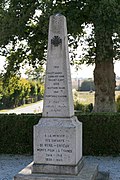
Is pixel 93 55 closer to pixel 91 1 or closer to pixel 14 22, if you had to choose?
pixel 91 1

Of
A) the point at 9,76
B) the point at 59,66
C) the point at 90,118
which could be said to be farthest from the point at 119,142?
the point at 9,76

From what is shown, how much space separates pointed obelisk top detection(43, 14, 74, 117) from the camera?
6004 millimetres

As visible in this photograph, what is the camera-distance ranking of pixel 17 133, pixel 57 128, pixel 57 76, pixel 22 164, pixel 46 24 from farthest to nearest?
pixel 46 24 → pixel 17 133 → pixel 22 164 → pixel 57 76 → pixel 57 128

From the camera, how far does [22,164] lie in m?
8.54

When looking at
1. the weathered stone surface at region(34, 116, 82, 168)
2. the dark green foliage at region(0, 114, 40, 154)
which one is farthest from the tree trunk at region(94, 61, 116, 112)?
the weathered stone surface at region(34, 116, 82, 168)

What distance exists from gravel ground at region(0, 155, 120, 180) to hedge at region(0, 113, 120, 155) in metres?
0.31

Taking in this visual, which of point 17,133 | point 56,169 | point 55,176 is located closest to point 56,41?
point 56,169

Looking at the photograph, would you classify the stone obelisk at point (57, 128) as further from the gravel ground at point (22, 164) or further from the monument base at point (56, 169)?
the gravel ground at point (22, 164)

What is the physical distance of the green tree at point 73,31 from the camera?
11836 mm

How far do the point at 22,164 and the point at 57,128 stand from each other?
3.06 meters

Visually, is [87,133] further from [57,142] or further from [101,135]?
[57,142]

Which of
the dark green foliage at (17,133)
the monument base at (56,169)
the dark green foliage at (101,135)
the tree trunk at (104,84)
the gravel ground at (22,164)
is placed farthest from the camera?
the tree trunk at (104,84)

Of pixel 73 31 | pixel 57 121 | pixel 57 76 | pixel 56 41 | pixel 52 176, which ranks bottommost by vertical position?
pixel 52 176

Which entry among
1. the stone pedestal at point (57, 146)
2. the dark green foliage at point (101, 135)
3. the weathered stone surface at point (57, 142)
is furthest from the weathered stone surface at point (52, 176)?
the dark green foliage at point (101, 135)
